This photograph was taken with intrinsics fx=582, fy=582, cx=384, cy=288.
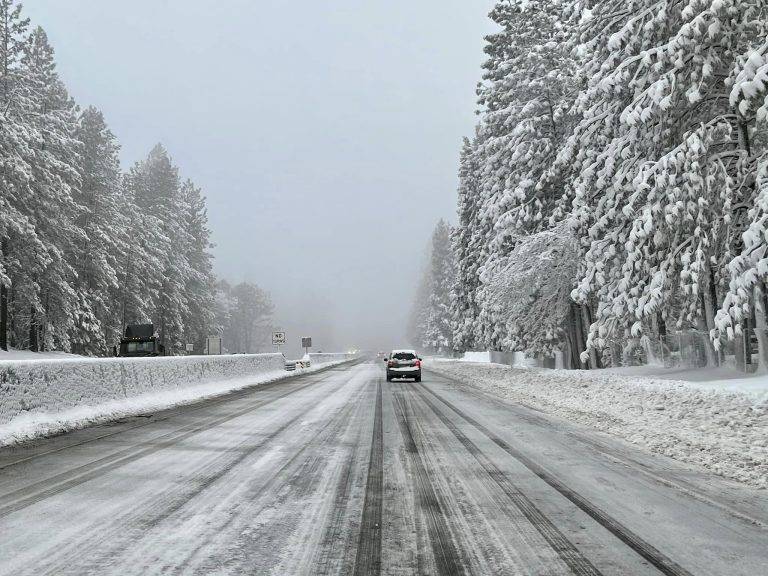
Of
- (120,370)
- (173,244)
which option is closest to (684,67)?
(120,370)

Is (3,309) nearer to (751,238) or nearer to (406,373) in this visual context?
(406,373)

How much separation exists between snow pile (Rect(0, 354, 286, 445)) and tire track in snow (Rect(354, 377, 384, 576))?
20.1ft

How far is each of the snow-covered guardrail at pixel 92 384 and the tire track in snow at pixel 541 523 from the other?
297 inches

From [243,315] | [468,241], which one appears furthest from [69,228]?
[243,315]

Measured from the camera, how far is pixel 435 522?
15.7 ft

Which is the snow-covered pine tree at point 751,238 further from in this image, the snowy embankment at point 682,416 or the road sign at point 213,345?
the road sign at point 213,345

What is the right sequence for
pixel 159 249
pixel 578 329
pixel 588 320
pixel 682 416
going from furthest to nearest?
1. pixel 159 249
2. pixel 578 329
3. pixel 588 320
4. pixel 682 416

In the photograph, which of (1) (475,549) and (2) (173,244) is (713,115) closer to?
(1) (475,549)

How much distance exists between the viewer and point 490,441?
9102 mm

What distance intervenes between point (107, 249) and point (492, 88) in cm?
2804

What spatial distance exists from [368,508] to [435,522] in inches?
27.9

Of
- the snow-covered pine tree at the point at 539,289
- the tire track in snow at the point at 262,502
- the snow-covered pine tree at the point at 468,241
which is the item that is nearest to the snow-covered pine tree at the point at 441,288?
the snow-covered pine tree at the point at 468,241

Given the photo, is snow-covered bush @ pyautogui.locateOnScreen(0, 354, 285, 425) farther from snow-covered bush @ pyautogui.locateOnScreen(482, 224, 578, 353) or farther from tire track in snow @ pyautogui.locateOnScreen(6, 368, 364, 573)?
snow-covered bush @ pyautogui.locateOnScreen(482, 224, 578, 353)

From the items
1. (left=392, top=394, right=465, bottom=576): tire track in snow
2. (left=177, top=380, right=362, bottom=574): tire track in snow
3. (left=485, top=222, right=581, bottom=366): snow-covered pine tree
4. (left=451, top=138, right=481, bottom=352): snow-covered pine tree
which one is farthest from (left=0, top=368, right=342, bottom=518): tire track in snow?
(left=451, top=138, right=481, bottom=352): snow-covered pine tree
